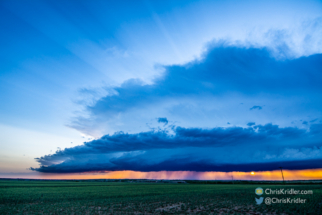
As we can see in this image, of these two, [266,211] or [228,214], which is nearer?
[228,214]

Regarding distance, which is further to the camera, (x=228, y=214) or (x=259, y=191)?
(x=259, y=191)

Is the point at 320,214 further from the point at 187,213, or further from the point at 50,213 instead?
the point at 50,213

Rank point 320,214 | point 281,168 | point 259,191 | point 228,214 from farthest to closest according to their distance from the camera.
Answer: point 281,168, point 259,191, point 228,214, point 320,214

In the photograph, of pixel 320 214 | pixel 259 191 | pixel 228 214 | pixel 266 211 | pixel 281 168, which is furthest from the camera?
pixel 281 168

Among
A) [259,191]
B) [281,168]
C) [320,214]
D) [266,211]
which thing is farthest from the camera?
[281,168]

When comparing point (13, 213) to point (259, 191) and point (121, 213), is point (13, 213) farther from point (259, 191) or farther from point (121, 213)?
point (259, 191)

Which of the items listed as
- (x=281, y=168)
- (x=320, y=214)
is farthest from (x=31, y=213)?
(x=281, y=168)

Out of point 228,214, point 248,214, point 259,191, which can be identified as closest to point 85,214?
point 228,214

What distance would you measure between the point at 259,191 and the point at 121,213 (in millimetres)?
38933

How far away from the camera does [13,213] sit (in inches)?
A: 952

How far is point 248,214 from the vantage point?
23.2 m

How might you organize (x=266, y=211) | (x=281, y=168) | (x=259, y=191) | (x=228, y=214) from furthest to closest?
(x=281, y=168)
(x=259, y=191)
(x=266, y=211)
(x=228, y=214)

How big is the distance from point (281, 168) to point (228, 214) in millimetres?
123068

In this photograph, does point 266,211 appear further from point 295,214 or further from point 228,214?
point 228,214
